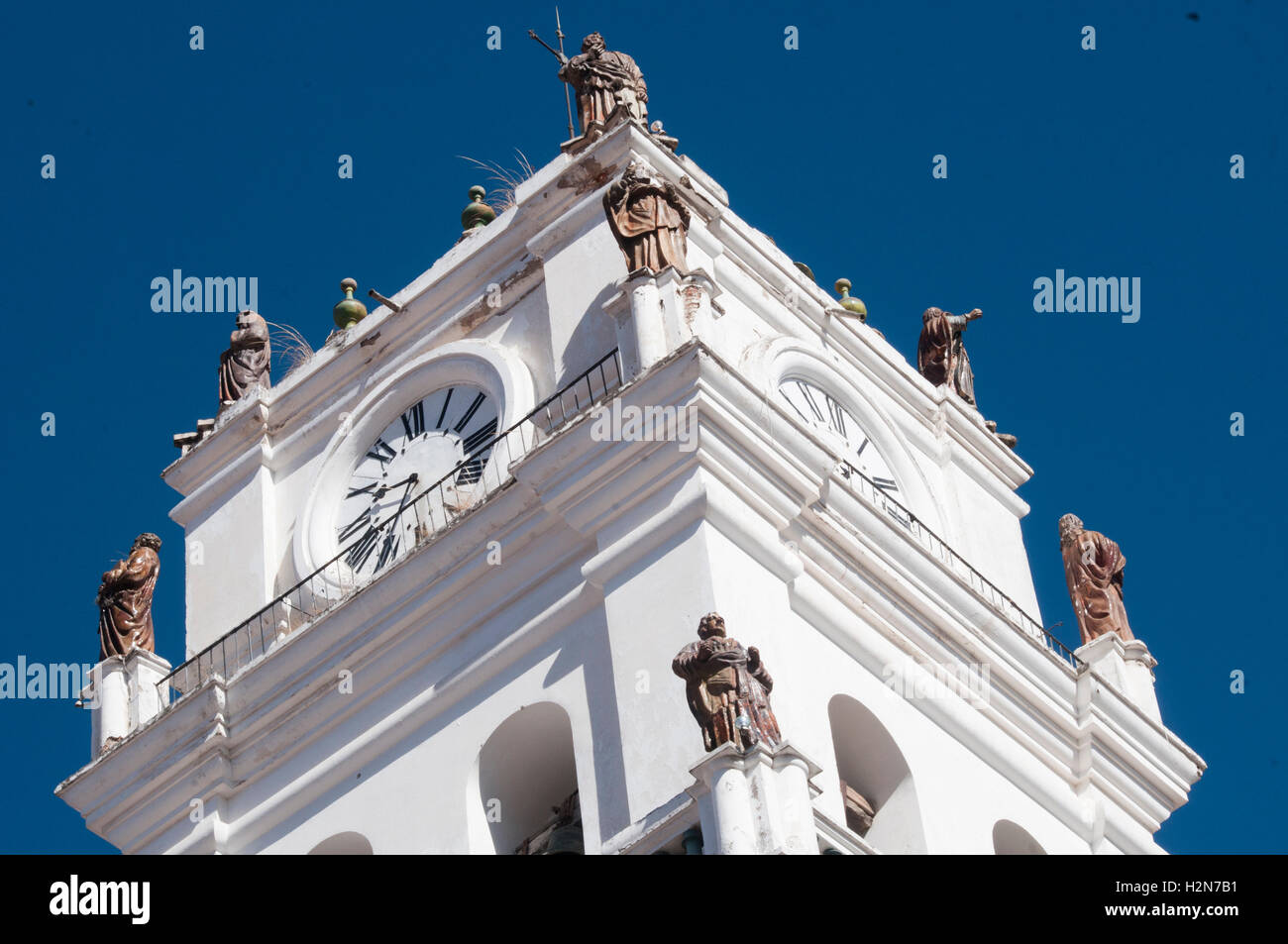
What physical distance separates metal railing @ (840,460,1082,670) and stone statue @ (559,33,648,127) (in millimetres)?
3696

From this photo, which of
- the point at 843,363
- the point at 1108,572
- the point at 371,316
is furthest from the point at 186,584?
the point at 1108,572

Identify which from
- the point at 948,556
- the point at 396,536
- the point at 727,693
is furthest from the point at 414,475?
the point at 727,693

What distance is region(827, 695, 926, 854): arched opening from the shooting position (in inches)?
1037

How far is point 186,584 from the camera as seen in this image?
3020 cm

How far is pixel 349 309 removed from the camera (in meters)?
31.6

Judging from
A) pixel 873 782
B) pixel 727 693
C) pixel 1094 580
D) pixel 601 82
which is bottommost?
pixel 727 693

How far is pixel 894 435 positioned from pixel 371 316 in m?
4.69

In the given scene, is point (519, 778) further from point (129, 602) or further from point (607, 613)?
point (129, 602)

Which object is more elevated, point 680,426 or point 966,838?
point 680,426

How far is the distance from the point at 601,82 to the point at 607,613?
239 inches

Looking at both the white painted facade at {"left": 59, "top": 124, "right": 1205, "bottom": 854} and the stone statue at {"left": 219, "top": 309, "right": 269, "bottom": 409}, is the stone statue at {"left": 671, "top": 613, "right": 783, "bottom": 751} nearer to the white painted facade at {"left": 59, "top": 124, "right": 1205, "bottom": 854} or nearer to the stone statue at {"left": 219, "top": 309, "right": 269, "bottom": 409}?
the white painted facade at {"left": 59, "top": 124, "right": 1205, "bottom": 854}

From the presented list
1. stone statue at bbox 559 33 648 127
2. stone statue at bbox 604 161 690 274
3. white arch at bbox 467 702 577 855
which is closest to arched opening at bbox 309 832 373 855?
white arch at bbox 467 702 577 855
